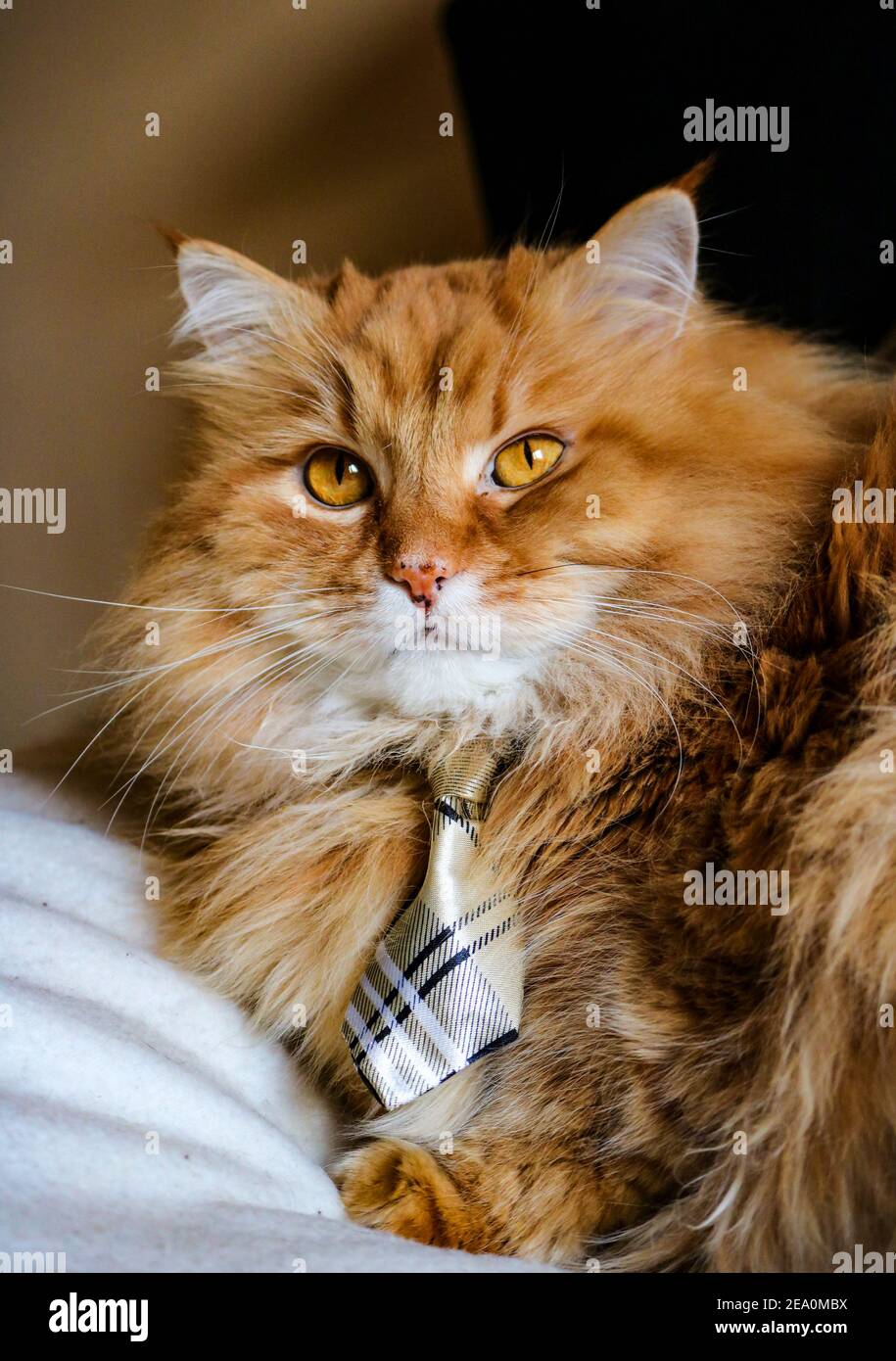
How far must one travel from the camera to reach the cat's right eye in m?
1.30

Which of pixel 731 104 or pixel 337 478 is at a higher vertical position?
pixel 731 104

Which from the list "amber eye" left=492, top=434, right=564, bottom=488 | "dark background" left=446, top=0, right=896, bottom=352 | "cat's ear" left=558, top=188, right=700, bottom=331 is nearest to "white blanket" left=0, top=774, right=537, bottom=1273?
"amber eye" left=492, top=434, right=564, bottom=488

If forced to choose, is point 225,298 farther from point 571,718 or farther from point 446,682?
point 571,718

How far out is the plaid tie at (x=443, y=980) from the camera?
1.02m

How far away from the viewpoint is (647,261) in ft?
4.16

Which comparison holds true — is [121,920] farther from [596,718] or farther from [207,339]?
[207,339]

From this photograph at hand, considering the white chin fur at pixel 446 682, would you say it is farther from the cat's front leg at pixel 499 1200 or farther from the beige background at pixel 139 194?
the beige background at pixel 139 194

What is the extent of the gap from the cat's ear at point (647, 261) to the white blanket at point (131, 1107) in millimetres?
1076

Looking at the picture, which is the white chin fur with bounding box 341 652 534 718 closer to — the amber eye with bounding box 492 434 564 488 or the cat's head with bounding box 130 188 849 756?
the cat's head with bounding box 130 188 849 756

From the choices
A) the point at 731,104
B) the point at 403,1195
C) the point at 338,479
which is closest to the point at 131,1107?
the point at 403,1195

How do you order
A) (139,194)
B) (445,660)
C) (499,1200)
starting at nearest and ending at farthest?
1. (499,1200)
2. (445,660)
3. (139,194)

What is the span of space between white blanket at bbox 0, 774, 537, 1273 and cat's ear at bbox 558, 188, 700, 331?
108cm

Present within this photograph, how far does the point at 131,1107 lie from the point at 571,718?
0.66m

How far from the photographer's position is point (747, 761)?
101cm
